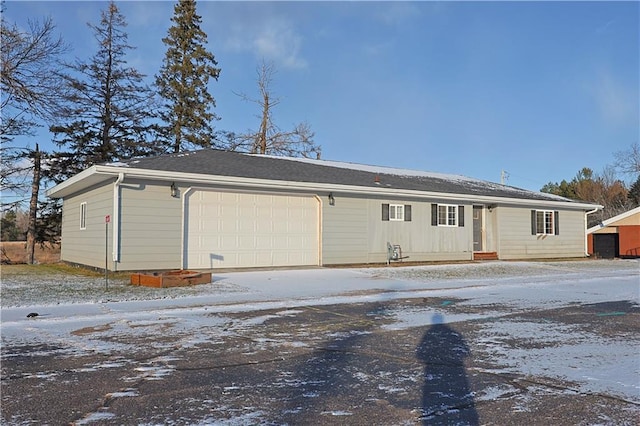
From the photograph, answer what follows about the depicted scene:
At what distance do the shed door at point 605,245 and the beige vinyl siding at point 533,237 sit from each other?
79.4 inches

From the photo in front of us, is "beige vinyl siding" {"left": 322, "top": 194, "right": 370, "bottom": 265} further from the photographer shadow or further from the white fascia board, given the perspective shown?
the photographer shadow

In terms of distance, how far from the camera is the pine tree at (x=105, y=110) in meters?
26.5

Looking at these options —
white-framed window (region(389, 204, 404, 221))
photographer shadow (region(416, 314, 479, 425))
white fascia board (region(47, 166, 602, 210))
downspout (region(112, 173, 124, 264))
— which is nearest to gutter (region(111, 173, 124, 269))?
downspout (region(112, 173, 124, 264))

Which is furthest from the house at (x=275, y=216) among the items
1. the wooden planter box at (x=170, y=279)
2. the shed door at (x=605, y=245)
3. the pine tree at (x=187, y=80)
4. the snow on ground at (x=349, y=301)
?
the pine tree at (x=187, y=80)

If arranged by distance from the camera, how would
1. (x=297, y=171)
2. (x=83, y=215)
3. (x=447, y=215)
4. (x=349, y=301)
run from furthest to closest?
(x=447, y=215) → (x=297, y=171) → (x=83, y=215) → (x=349, y=301)

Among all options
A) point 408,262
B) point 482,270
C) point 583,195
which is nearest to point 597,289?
point 482,270

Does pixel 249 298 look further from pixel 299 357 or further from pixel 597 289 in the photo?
pixel 597 289

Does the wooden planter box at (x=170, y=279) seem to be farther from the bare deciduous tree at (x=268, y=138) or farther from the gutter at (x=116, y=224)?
the bare deciduous tree at (x=268, y=138)

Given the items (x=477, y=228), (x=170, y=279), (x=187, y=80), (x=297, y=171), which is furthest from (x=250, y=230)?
(x=187, y=80)

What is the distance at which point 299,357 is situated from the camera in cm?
526

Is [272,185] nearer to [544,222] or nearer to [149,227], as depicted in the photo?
[149,227]

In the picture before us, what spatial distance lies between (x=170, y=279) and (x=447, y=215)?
40.1 feet

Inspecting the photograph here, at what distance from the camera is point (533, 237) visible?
22375 millimetres

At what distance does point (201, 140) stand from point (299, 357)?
2902cm
